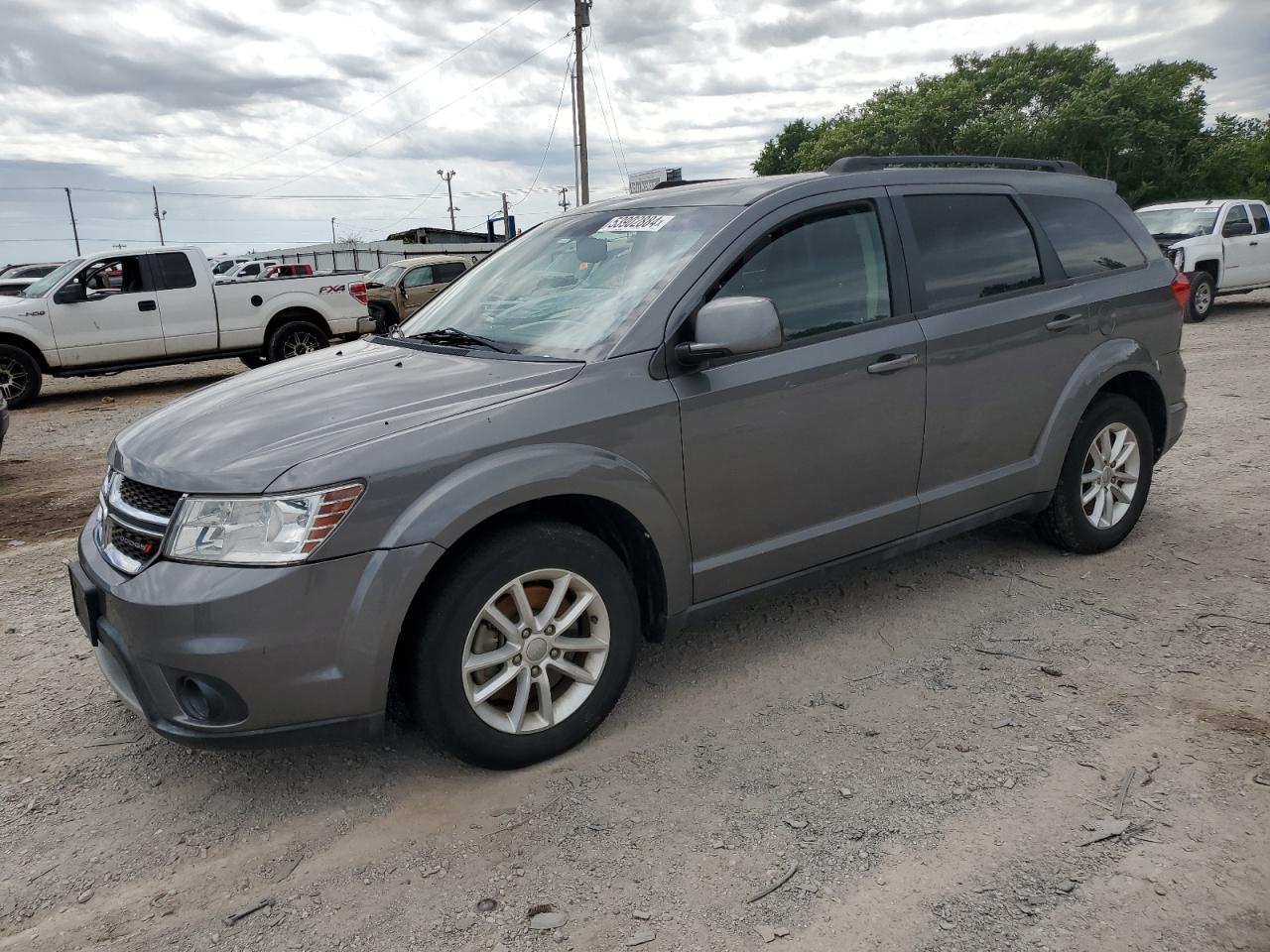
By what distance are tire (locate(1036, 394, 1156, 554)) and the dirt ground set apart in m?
0.32

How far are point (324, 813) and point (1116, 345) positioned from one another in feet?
12.7

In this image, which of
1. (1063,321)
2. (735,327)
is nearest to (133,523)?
(735,327)

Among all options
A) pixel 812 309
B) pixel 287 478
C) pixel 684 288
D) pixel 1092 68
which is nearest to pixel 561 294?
pixel 684 288

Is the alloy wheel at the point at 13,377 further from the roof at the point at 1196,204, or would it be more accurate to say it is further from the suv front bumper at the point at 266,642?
the roof at the point at 1196,204

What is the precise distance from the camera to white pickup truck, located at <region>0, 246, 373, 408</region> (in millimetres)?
11914

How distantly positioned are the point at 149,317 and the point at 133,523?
11148mm

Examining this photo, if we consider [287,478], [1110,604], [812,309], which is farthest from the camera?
[1110,604]

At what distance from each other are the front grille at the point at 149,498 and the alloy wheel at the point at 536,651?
925mm

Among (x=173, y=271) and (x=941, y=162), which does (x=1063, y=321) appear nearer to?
(x=941, y=162)

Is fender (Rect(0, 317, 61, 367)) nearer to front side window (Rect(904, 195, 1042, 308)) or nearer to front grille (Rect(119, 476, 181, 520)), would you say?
front grille (Rect(119, 476, 181, 520))

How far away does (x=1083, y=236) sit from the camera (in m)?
4.56

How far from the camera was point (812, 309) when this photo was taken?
3.61 m

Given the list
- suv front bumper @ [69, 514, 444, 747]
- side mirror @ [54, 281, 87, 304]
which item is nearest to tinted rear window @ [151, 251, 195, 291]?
side mirror @ [54, 281, 87, 304]

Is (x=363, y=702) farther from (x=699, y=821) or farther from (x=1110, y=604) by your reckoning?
(x=1110, y=604)
